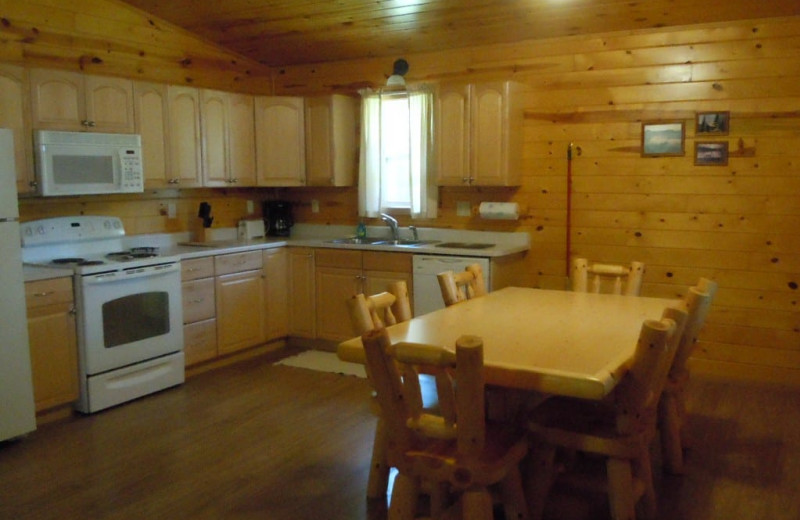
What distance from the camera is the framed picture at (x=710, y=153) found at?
4.44 metres

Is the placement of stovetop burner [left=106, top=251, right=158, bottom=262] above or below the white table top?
above

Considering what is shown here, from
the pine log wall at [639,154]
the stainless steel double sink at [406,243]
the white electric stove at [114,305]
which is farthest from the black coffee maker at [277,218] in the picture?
the white electric stove at [114,305]

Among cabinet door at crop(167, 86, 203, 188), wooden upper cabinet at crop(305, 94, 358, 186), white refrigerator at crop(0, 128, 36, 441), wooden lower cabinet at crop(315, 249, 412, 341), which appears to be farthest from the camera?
wooden upper cabinet at crop(305, 94, 358, 186)

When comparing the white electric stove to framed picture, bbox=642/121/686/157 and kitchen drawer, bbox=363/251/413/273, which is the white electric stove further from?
framed picture, bbox=642/121/686/157

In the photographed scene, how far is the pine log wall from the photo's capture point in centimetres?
433

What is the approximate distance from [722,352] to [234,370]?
10.8 feet

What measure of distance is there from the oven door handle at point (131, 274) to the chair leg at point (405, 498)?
247cm

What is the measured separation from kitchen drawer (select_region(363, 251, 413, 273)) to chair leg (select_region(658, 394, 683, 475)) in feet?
7.40

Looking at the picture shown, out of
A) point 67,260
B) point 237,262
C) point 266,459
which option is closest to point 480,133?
point 237,262

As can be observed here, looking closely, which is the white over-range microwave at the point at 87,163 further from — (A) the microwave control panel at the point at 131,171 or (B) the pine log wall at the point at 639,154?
(B) the pine log wall at the point at 639,154

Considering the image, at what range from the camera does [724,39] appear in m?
4.35

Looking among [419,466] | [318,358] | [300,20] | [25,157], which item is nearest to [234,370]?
[318,358]

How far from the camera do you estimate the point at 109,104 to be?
4480 millimetres

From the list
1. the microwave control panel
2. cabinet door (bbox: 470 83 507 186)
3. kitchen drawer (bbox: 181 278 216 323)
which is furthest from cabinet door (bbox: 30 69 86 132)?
cabinet door (bbox: 470 83 507 186)
